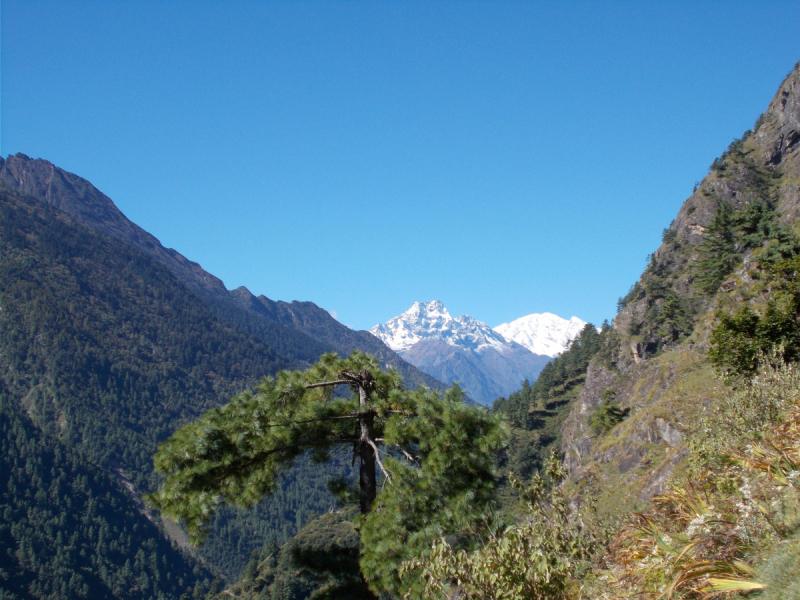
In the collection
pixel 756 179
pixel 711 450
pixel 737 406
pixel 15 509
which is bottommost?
pixel 15 509

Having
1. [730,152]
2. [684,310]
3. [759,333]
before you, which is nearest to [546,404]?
[684,310]

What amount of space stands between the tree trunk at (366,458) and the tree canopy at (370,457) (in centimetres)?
2

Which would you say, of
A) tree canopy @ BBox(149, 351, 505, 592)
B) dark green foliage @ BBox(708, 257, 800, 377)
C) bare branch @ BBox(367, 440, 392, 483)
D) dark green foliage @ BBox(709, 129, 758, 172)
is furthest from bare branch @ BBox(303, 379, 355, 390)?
dark green foliage @ BBox(709, 129, 758, 172)

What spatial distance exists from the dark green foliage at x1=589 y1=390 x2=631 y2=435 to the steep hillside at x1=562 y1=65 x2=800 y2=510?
15.4 inches

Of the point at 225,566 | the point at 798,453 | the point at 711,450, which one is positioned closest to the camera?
the point at 798,453

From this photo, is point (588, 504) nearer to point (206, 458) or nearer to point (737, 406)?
point (737, 406)

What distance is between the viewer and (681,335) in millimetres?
66375

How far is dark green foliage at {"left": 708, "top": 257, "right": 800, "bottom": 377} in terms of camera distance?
20188 millimetres

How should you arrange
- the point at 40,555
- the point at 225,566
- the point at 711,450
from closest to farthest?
1. the point at 711,450
2. the point at 40,555
3. the point at 225,566

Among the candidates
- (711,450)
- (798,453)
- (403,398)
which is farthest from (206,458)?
(711,450)

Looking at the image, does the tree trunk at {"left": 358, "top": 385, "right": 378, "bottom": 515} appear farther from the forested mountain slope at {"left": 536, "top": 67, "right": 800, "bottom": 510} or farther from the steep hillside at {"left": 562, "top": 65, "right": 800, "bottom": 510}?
the steep hillside at {"left": 562, "top": 65, "right": 800, "bottom": 510}

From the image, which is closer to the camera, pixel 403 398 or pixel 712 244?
pixel 403 398

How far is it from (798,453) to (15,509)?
236 meters

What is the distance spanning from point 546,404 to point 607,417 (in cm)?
5349
